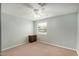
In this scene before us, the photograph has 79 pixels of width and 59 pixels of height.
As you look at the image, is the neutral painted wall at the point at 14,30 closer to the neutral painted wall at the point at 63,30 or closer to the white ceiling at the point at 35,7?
the white ceiling at the point at 35,7

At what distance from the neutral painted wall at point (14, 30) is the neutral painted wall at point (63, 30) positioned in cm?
128

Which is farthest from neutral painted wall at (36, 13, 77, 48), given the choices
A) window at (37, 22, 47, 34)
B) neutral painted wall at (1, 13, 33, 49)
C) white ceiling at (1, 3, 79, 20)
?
neutral painted wall at (1, 13, 33, 49)

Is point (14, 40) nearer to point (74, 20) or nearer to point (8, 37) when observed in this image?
point (8, 37)

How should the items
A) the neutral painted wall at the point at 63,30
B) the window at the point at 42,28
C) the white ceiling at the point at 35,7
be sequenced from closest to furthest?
the white ceiling at the point at 35,7
the neutral painted wall at the point at 63,30
the window at the point at 42,28

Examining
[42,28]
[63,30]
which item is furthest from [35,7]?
→ [42,28]

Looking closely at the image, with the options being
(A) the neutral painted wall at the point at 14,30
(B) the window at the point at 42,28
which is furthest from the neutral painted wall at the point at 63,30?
(A) the neutral painted wall at the point at 14,30

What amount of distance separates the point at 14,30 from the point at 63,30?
2563 mm

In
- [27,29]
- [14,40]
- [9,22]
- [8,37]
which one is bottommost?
[14,40]

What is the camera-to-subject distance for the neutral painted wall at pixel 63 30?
275cm

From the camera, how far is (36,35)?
4.35 m

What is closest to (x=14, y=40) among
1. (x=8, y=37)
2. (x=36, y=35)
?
(x=8, y=37)

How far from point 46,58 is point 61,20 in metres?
2.81

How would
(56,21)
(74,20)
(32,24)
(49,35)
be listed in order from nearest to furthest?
(74,20) → (56,21) → (49,35) → (32,24)

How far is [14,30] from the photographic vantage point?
3143mm
